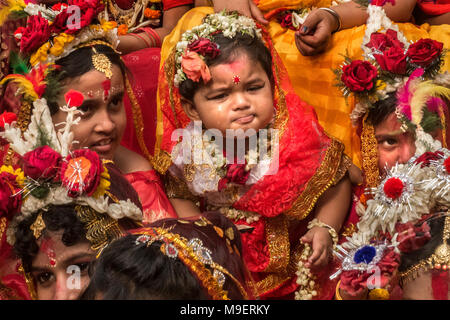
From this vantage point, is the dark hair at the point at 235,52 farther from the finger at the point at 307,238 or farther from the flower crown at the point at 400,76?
the finger at the point at 307,238

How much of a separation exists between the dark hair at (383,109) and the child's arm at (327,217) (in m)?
0.25

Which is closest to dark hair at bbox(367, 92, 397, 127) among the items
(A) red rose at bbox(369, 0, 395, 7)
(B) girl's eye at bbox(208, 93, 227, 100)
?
(A) red rose at bbox(369, 0, 395, 7)

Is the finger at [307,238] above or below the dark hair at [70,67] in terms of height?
below

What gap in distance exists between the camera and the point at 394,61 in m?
2.39

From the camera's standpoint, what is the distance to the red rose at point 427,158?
2.05 m

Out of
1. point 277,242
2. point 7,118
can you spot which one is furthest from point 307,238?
point 7,118

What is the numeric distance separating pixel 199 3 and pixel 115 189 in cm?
138

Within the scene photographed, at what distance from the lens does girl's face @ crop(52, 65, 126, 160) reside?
2.40 meters

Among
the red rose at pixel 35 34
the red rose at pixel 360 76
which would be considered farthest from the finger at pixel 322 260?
the red rose at pixel 35 34

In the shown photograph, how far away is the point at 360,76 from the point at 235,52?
1.58ft

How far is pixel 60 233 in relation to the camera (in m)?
1.81

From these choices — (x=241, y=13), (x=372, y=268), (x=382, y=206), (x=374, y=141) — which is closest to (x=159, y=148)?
(x=241, y=13)

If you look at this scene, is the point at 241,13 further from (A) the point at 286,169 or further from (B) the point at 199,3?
(A) the point at 286,169

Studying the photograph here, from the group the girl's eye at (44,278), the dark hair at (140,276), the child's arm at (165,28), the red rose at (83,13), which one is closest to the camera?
the dark hair at (140,276)
